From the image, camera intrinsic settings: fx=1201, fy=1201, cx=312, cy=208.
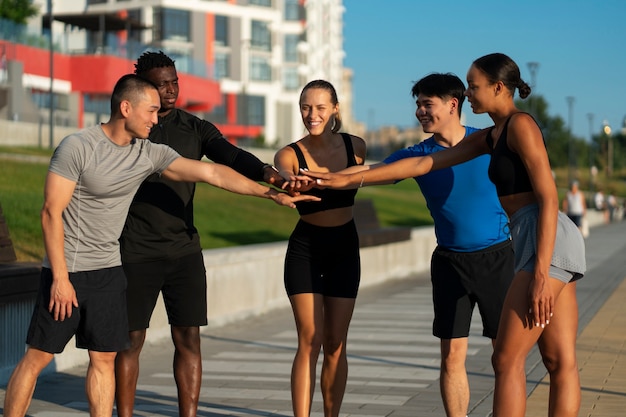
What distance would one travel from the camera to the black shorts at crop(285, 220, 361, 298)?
21.9ft

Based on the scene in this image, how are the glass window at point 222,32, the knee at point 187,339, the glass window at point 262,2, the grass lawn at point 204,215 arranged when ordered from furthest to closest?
the glass window at point 262,2, the glass window at point 222,32, the grass lawn at point 204,215, the knee at point 187,339

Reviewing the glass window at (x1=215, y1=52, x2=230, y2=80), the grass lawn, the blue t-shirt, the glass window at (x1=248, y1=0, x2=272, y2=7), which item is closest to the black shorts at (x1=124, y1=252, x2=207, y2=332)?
the blue t-shirt

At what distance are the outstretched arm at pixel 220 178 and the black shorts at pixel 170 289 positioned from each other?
664mm

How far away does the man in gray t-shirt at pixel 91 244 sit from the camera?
5730 mm

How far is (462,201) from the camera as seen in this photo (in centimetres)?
660

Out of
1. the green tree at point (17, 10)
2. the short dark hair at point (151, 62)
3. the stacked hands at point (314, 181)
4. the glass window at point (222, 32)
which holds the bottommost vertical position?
the stacked hands at point (314, 181)

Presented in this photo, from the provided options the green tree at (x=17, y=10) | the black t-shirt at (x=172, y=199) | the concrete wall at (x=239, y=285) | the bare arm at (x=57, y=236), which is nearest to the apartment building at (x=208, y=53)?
the green tree at (x=17, y=10)

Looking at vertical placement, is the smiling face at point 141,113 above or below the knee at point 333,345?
above

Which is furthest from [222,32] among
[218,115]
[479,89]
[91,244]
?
[479,89]

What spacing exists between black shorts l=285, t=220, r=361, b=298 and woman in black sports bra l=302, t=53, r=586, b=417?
142cm

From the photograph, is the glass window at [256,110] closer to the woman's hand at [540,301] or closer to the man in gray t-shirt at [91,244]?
the man in gray t-shirt at [91,244]

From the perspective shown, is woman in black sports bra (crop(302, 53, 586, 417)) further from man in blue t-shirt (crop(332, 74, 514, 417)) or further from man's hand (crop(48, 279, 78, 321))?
man's hand (crop(48, 279, 78, 321))

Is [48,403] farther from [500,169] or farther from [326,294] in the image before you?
[500,169]

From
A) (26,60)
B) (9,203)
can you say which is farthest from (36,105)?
(9,203)
